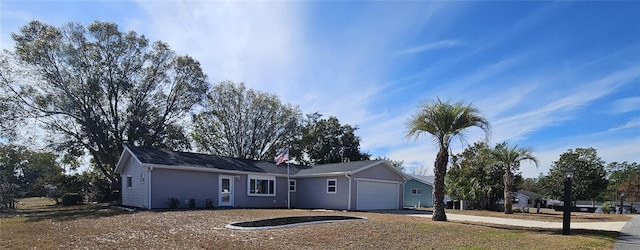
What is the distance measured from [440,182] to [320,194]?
34.1 feet

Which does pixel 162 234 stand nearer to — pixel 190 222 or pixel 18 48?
pixel 190 222

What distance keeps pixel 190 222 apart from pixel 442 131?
396 inches

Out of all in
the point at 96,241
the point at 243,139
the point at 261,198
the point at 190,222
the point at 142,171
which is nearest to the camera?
the point at 96,241

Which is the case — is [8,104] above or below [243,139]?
above

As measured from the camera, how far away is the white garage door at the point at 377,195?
23609 mm

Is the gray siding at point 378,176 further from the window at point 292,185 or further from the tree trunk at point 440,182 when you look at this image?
the tree trunk at point 440,182

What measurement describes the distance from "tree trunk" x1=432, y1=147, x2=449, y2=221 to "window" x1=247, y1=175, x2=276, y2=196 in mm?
12510

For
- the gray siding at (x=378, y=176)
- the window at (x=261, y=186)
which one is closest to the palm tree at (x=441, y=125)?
the gray siding at (x=378, y=176)

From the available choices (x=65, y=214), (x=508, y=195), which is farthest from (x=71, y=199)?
(x=508, y=195)

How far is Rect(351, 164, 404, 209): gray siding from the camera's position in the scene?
23.0 metres

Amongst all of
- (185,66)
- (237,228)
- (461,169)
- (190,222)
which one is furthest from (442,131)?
(185,66)

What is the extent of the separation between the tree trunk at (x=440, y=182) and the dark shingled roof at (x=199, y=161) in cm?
1254

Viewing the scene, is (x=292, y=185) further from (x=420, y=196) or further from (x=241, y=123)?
(x=420, y=196)

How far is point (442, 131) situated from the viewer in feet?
51.1
